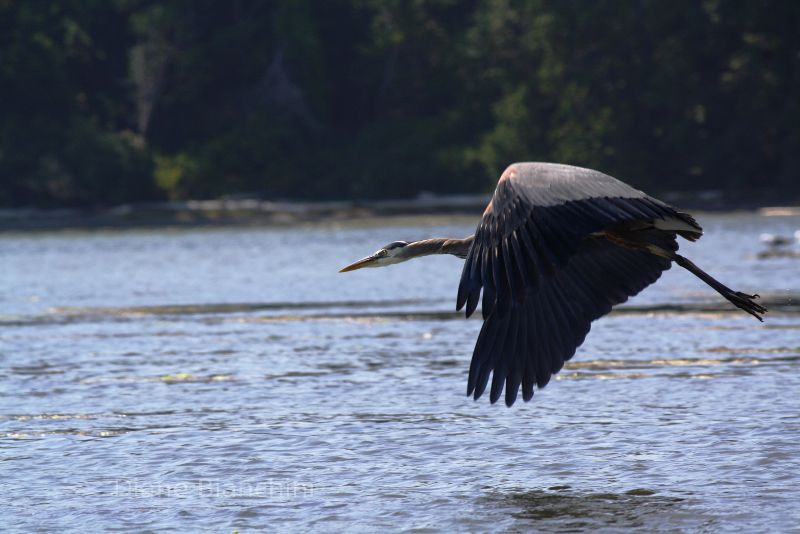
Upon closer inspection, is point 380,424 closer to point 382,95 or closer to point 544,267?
point 544,267

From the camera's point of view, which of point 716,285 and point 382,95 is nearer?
point 716,285

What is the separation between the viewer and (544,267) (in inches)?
258

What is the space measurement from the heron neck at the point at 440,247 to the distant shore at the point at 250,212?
39974mm

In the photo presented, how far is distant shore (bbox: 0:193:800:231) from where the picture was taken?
50.5m

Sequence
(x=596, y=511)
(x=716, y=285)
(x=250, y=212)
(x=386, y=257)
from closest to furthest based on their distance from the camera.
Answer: (x=596, y=511), (x=716, y=285), (x=386, y=257), (x=250, y=212)

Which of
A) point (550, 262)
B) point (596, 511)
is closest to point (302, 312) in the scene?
point (596, 511)

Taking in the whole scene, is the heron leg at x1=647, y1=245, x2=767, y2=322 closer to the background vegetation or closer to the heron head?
the heron head

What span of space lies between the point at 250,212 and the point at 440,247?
145ft

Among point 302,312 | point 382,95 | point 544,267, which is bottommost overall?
point 302,312

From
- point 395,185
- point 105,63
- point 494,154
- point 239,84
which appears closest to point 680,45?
point 494,154

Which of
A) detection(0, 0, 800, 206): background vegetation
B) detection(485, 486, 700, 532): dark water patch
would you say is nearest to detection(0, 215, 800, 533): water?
detection(485, 486, 700, 532): dark water patch

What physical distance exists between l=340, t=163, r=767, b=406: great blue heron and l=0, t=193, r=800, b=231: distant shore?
41583 mm

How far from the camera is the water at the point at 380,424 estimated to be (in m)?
7.57

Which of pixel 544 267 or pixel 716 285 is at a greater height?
pixel 544 267
